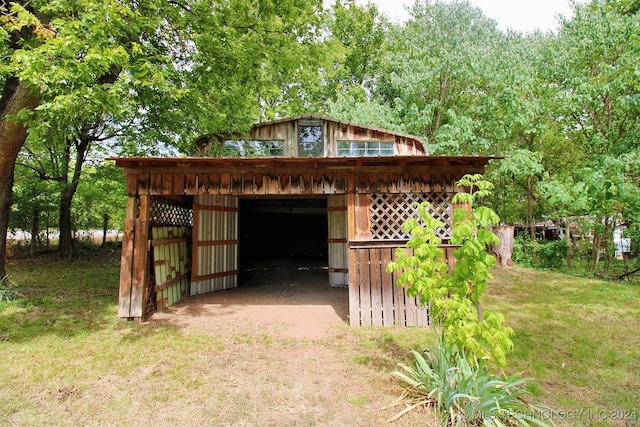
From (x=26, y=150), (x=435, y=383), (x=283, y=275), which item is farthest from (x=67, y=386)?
(x=26, y=150)

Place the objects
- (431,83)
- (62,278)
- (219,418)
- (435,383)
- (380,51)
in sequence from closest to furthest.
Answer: (219,418) → (435,383) → (62,278) → (431,83) → (380,51)

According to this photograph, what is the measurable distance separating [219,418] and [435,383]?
180 cm

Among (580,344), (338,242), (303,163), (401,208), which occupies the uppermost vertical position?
(303,163)

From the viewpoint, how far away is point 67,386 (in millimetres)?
2928

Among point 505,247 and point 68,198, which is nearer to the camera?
point 505,247

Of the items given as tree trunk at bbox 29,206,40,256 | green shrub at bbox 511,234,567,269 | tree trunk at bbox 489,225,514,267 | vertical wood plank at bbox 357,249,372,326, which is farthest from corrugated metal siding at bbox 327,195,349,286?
tree trunk at bbox 29,206,40,256

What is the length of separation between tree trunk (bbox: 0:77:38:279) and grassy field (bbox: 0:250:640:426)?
1.87 metres

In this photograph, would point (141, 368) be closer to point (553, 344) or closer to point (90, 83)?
point (90, 83)

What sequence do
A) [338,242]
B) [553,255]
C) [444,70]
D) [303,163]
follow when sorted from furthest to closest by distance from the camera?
1. [444,70]
2. [553,255]
3. [338,242]
4. [303,163]

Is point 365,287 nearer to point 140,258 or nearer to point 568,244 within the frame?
point 140,258

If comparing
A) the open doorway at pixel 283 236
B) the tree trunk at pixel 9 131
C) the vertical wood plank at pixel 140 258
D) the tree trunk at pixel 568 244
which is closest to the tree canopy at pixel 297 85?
the tree trunk at pixel 9 131

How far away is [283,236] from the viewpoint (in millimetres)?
14117

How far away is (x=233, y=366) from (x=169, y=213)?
12.0 feet

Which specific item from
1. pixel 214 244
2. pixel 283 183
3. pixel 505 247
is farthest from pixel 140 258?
pixel 505 247
